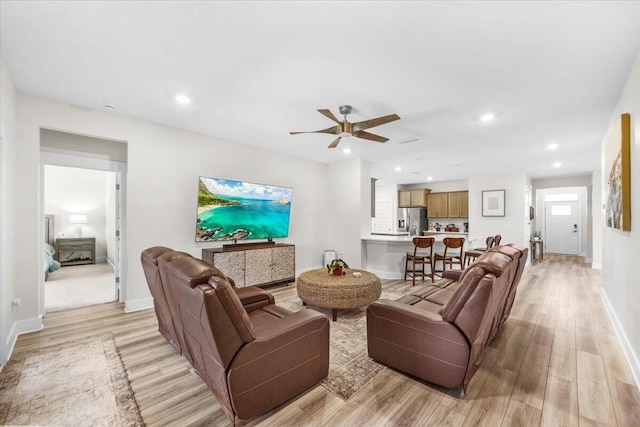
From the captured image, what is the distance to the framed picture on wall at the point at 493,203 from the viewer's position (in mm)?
7224

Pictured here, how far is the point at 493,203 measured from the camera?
24.2 feet

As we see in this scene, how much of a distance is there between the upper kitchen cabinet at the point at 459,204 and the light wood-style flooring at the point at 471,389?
17.6 feet

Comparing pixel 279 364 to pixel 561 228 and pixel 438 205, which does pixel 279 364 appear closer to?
pixel 438 205

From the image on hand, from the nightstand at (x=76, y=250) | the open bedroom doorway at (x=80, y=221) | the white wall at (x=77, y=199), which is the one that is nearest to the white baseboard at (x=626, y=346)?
the open bedroom doorway at (x=80, y=221)

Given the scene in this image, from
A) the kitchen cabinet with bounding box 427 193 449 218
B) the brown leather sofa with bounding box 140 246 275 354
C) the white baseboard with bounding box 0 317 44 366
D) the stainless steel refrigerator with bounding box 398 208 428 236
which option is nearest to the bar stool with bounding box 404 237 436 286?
the brown leather sofa with bounding box 140 246 275 354

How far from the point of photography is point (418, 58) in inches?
88.9

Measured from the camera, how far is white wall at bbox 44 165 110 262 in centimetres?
704

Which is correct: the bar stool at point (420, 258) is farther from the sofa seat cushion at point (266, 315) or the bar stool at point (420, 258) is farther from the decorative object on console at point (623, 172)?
the sofa seat cushion at point (266, 315)

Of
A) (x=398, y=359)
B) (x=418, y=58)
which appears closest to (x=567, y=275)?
(x=398, y=359)

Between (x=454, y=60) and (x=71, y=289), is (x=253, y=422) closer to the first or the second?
(x=454, y=60)

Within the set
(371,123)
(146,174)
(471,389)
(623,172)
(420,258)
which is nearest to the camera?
(471,389)

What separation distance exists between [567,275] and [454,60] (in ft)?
20.1

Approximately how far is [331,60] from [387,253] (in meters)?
4.27

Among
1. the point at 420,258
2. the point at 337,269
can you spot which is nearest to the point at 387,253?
the point at 420,258
